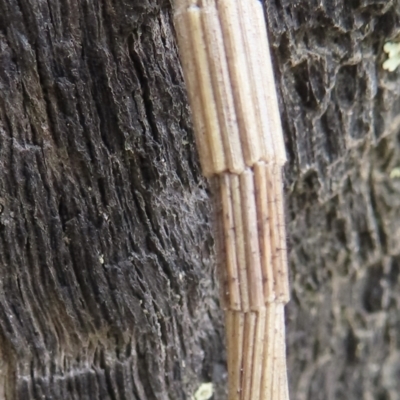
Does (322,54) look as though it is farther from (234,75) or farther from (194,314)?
(194,314)

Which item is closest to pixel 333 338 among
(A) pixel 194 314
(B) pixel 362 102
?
(A) pixel 194 314

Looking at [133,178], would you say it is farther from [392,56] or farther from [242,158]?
[392,56]

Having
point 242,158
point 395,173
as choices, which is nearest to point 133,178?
point 242,158

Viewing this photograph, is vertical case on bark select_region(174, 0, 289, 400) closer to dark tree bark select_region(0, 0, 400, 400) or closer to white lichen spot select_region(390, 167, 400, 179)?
dark tree bark select_region(0, 0, 400, 400)

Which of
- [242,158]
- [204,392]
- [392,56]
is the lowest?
[204,392]

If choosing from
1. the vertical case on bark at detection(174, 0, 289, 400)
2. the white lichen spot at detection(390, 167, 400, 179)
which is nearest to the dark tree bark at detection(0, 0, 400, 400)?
the white lichen spot at detection(390, 167, 400, 179)

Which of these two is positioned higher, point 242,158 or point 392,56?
point 392,56

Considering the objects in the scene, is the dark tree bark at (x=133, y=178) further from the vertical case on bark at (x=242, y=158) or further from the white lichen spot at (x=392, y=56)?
the vertical case on bark at (x=242, y=158)
